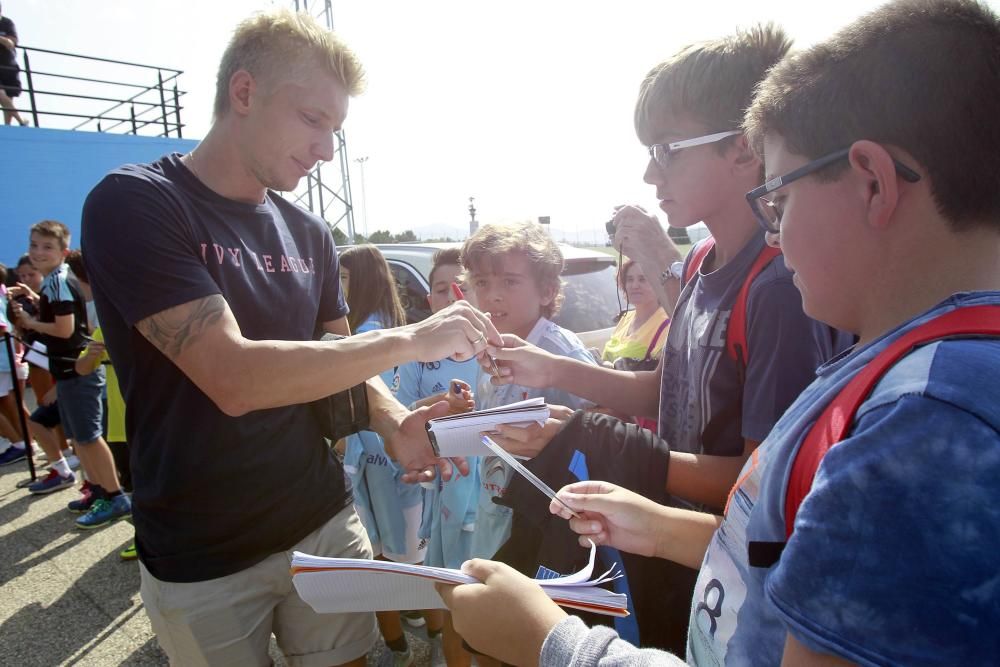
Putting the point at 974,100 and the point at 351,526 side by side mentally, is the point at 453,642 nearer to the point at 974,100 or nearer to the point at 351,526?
the point at 351,526

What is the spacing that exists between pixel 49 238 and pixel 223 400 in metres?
5.02

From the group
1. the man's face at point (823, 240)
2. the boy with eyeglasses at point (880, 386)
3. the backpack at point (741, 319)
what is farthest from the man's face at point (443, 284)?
the man's face at point (823, 240)

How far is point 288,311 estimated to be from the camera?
67.6 inches

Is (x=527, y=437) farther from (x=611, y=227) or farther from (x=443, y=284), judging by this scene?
(x=443, y=284)

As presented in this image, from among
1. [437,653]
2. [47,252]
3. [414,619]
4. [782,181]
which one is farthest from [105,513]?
[782,181]

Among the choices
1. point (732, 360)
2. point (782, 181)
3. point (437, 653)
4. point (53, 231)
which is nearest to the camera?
point (782, 181)

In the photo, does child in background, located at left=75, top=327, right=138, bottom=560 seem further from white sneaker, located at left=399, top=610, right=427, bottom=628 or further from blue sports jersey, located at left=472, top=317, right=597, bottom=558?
blue sports jersey, located at left=472, top=317, right=597, bottom=558

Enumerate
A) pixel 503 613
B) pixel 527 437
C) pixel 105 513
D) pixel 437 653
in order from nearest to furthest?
pixel 503 613, pixel 527 437, pixel 437 653, pixel 105 513

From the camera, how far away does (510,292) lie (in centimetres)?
253

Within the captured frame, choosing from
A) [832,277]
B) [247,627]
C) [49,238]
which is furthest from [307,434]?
[49,238]

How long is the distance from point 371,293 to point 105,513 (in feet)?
10.1

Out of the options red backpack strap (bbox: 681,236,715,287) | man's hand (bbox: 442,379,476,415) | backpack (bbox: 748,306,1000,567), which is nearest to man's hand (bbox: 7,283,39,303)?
man's hand (bbox: 442,379,476,415)

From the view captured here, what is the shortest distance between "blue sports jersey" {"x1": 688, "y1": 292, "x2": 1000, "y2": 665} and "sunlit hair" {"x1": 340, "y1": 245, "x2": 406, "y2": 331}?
2.97 meters

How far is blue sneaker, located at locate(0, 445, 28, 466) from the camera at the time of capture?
6070 millimetres
